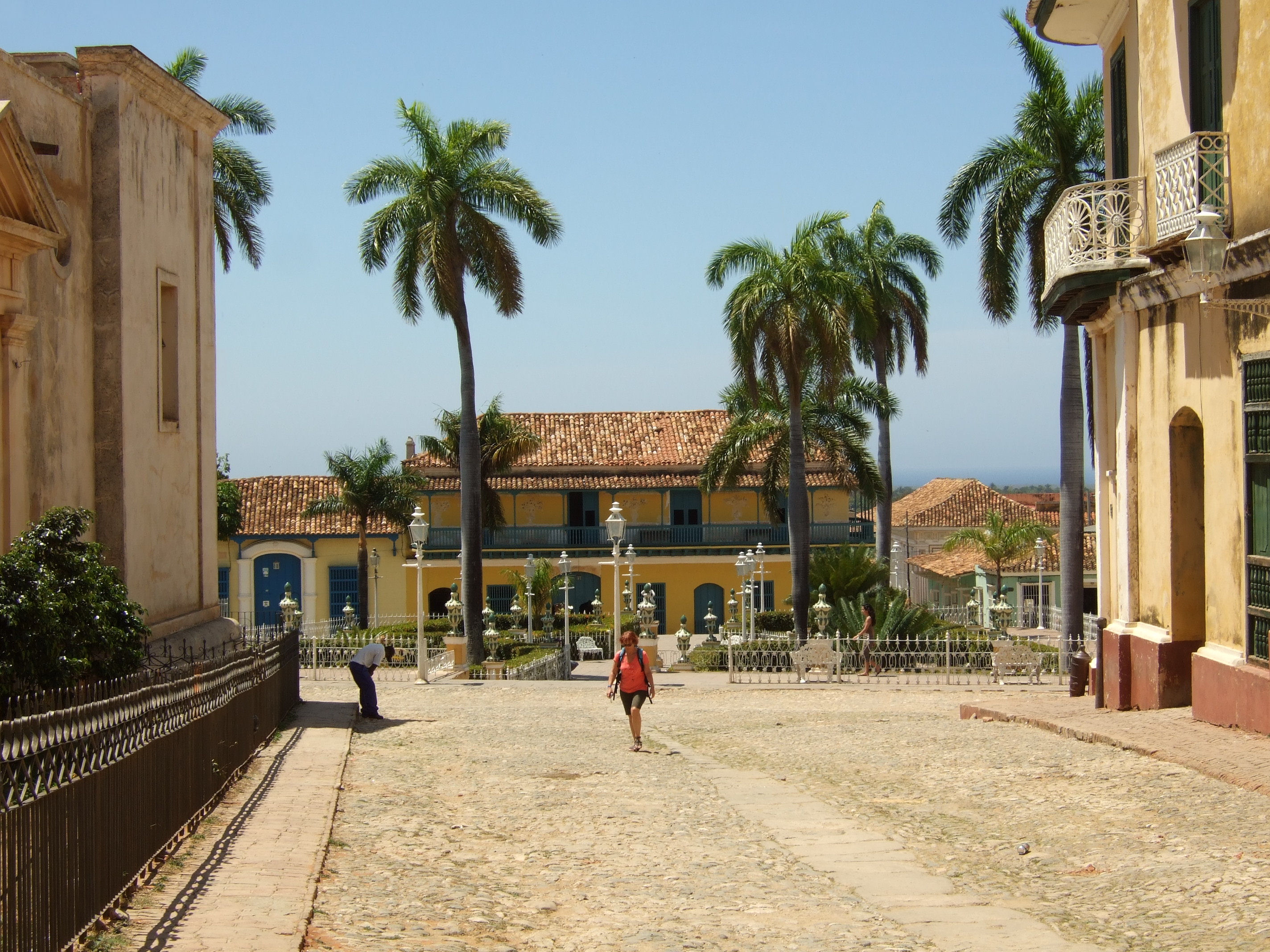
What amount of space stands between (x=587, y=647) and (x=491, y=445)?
909cm

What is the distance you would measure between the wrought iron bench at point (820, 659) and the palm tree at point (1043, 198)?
4.93m

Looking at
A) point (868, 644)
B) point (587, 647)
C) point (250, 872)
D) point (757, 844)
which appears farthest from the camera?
point (587, 647)

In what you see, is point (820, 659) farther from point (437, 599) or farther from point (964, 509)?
point (964, 509)

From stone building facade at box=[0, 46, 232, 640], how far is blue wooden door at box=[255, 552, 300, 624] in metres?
35.9

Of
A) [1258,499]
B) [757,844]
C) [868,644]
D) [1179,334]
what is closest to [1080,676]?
[1179,334]

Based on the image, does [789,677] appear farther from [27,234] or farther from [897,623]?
[27,234]

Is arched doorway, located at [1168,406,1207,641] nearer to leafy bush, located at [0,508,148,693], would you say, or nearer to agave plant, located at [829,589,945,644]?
leafy bush, located at [0,508,148,693]

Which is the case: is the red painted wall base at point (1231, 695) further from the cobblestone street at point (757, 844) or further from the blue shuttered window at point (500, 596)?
the blue shuttered window at point (500, 596)

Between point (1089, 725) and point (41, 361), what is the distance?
9916mm

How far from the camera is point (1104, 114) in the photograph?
52.1 feet

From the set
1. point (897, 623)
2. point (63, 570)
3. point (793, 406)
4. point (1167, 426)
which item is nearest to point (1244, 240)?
point (1167, 426)

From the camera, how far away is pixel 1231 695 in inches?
456

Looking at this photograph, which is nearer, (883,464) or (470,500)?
(470,500)

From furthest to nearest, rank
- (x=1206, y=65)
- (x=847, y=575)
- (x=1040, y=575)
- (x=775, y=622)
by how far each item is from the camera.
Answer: (x=775, y=622) < (x=1040, y=575) < (x=847, y=575) < (x=1206, y=65)
